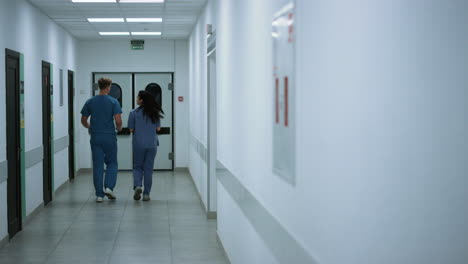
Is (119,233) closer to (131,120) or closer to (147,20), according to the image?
(131,120)

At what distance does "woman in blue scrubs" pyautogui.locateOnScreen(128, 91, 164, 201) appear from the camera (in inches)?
373

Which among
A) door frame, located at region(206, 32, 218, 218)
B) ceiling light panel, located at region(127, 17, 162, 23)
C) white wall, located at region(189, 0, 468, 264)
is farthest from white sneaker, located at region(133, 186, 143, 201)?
white wall, located at region(189, 0, 468, 264)

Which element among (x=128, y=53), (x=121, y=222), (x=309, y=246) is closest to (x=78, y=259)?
(x=121, y=222)

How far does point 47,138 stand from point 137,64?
185 inches

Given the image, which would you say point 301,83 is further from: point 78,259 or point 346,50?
point 78,259

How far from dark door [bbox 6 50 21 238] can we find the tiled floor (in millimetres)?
235

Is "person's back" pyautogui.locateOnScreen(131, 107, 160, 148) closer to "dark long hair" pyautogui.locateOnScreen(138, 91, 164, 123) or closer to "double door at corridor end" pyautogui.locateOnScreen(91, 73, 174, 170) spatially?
"dark long hair" pyautogui.locateOnScreen(138, 91, 164, 123)

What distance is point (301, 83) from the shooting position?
282cm

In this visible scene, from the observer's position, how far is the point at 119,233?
23.7ft

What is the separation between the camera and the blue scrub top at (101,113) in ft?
30.5

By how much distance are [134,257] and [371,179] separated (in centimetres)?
454

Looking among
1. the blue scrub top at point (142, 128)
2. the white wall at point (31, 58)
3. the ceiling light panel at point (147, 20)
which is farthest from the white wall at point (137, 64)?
the blue scrub top at point (142, 128)

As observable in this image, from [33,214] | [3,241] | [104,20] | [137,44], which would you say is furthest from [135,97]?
[3,241]

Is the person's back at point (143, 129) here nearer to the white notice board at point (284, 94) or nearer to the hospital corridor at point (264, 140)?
the hospital corridor at point (264, 140)
